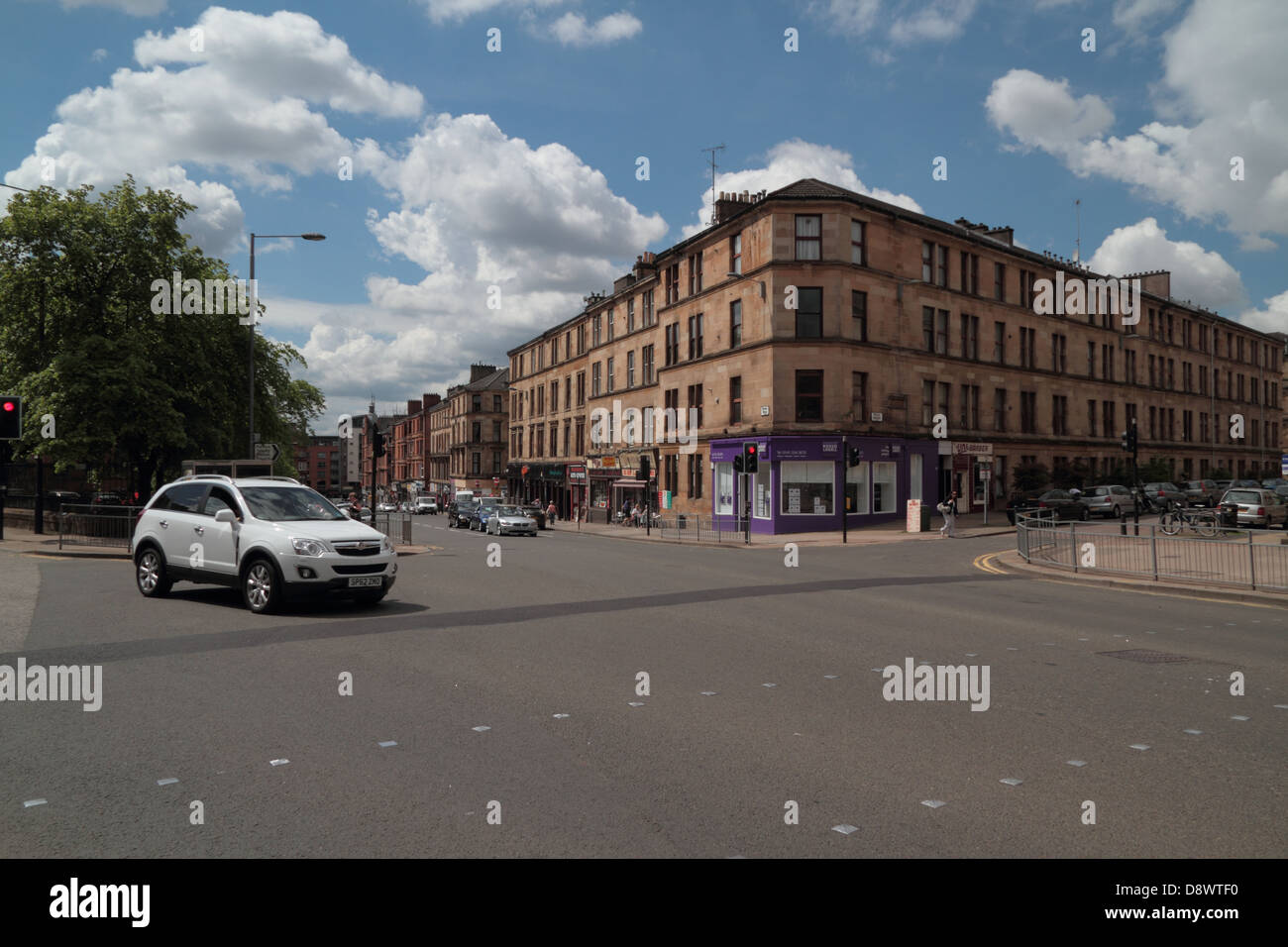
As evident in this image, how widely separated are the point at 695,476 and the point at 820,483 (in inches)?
304

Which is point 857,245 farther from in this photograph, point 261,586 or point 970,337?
point 261,586

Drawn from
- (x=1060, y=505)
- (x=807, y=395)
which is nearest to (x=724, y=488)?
(x=807, y=395)

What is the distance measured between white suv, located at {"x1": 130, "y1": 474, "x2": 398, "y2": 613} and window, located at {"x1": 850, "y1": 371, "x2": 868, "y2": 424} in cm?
2679

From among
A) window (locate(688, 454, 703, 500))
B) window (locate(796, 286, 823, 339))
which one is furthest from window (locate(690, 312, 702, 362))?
window (locate(796, 286, 823, 339))

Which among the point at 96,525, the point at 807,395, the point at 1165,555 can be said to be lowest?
the point at 1165,555

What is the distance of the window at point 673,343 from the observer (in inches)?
1694

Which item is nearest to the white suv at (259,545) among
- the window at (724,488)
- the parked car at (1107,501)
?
the window at (724,488)

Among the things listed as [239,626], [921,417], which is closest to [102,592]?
[239,626]

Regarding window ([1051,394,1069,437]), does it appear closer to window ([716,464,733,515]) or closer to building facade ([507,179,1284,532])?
building facade ([507,179,1284,532])

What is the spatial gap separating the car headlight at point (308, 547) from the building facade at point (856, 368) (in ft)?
69.0

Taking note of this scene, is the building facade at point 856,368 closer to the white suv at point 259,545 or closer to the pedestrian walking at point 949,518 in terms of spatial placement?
the pedestrian walking at point 949,518

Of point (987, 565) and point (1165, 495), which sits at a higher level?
point (1165, 495)

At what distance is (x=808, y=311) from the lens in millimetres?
34969
